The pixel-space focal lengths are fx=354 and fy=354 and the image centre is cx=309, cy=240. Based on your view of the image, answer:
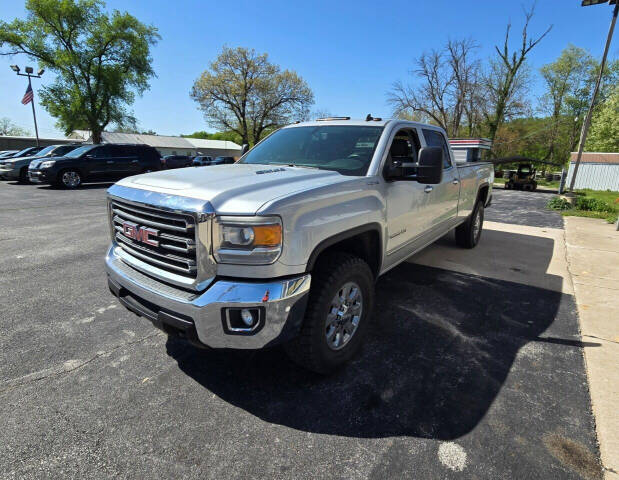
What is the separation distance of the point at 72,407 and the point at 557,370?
11.4 ft

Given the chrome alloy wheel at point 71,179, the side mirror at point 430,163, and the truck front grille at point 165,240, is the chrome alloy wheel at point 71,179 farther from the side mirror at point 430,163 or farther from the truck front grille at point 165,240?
the side mirror at point 430,163

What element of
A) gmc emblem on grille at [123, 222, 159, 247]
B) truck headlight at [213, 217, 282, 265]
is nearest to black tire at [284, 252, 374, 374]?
truck headlight at [213, 217, 282, 265]

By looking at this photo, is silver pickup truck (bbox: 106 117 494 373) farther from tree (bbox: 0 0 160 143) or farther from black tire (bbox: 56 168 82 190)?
tree (bbox: 0 0 160 143)

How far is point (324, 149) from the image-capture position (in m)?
3.39

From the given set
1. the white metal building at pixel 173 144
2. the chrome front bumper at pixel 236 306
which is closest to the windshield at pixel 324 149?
the chrome front bumper at pixel 236 306

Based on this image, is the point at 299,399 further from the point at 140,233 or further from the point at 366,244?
the point at 140,233

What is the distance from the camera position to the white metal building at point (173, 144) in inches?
2328

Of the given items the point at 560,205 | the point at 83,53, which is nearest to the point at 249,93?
the point at 83,53

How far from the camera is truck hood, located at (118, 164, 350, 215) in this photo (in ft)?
6.69

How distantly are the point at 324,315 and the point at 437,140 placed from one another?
10.7 feet

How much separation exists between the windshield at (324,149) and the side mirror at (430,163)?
444mm

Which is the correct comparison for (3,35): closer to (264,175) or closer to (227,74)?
(227,74)

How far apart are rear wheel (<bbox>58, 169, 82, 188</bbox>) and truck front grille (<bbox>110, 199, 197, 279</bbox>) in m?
13.6

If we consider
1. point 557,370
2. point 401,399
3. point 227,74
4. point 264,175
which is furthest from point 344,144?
point 227,74
